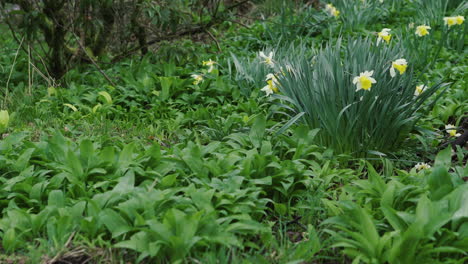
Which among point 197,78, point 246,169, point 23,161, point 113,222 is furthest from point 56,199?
point 197,78

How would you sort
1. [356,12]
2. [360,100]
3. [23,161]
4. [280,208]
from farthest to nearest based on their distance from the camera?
[356,12] → [360,100] → [23,161] → [280,208]

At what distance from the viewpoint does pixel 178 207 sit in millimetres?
2047

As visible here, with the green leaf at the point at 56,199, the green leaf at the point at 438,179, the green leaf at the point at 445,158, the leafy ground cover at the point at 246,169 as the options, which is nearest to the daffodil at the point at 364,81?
the leafy ground cover at the point at 246,169

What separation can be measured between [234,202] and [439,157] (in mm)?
1101

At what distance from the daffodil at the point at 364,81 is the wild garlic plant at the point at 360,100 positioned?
0.02 m

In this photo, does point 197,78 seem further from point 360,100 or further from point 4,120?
point 360,100

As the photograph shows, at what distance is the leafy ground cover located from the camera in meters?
1.88

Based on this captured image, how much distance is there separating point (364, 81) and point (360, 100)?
15 cm

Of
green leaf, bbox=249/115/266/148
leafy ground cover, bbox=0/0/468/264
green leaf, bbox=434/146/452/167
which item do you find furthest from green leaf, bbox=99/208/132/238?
green leaf, bbox=434/146/452/167

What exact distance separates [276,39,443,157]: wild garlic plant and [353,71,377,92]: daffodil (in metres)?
0.02

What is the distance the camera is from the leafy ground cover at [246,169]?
1877 mm

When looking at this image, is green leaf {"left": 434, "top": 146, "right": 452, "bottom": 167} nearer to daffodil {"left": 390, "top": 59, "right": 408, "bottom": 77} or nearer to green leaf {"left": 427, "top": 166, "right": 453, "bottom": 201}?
green leaf {"left": 427, "top": 166, "right": 453, "bottom": 201}

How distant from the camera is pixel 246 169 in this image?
2.38 m

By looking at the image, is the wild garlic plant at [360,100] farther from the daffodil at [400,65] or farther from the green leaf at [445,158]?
the green leaf at [445,158]
